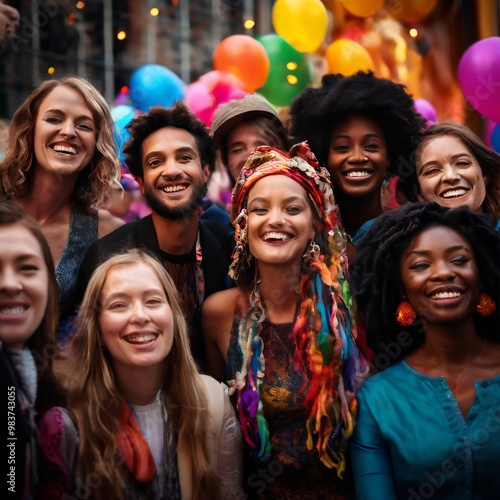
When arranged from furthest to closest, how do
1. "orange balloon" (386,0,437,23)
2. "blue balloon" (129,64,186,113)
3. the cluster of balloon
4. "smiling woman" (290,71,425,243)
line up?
1. "orange balloon" (386,0,437,23)
2. "blue balloon" (129,64,186,113)
3. the cluster of balloon
4. "smiling woman" (290,71,425,243)

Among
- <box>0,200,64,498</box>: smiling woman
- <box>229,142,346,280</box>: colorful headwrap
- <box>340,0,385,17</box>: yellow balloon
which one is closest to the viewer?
<box>0,200,64,498</box>: smiling woman

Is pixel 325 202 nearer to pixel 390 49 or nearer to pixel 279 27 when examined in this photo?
pixel 279 27

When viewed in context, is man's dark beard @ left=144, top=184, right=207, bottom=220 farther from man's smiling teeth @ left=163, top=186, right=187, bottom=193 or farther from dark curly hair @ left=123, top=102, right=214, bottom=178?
dark curly hair @ left=123, top=102, right=214, bottom=178

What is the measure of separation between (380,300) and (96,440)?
1315 millimetres

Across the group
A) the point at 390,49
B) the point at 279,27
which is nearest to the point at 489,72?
the point at 279,27

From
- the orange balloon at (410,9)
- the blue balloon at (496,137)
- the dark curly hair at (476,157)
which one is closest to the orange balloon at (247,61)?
the orange balloon at (410,9)

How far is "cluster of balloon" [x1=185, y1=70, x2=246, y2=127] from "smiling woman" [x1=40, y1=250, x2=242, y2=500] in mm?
2796

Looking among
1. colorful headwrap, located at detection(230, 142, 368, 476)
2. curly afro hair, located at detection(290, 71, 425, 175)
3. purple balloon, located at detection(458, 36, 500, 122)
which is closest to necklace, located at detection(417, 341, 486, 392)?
colorful headwrap, located at detection(230, 142, 368, 476)

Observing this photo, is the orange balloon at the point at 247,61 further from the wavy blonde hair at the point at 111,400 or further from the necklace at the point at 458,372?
the necklace at the point at 458,372

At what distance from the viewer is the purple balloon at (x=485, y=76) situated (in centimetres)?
509

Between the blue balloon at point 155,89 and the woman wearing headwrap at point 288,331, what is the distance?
8.55 ft

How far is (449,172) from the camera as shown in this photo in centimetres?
386

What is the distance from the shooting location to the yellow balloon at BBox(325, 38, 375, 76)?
6.50 m

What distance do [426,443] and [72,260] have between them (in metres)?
1.99
